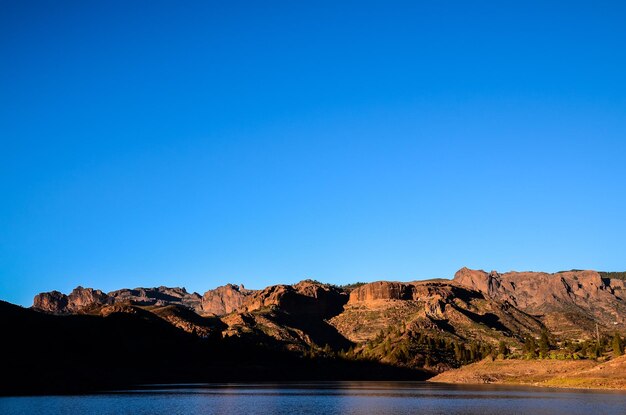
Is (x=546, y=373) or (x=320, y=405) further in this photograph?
(x=546, y=373)

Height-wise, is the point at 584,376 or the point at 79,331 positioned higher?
the point at 79,331

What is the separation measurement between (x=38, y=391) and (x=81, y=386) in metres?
17.5

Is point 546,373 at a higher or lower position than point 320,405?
higher

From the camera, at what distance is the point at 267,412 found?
252 feet

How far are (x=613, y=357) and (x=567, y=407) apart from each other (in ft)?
227

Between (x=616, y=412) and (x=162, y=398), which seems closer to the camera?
(x=616, y=412)

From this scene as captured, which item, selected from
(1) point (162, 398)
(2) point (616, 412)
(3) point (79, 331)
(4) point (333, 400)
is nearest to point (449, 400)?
(4) point (333, 400)

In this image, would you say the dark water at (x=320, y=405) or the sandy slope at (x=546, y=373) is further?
the sandy slope at (x=546, y=373)

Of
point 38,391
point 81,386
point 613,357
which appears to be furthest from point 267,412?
point 613,357

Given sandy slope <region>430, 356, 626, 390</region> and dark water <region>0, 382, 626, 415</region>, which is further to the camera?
sandy slope <region>430, 356, 626, 390</region>

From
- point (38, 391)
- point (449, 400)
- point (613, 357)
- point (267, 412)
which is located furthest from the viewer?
point (613, 357)

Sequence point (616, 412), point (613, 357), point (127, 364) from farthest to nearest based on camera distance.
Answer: point (127, 364) → point (613, 357) → point (616, 412)

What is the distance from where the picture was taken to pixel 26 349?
6137 inches

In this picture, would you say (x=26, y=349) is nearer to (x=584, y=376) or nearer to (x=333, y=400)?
(x=333, y=400)
